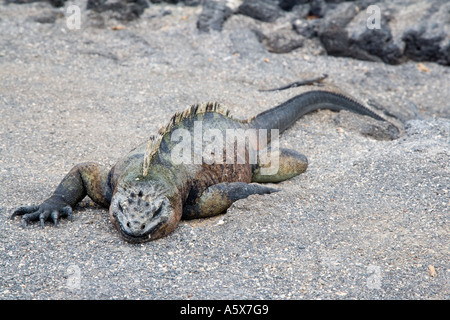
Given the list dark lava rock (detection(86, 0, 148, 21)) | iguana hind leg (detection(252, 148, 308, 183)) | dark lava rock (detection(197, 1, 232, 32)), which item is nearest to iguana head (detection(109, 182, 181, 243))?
iguana hind leg (detection(252, 148, 308, 183))

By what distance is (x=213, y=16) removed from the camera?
25.6ft

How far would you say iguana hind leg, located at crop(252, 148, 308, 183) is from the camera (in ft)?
15.2

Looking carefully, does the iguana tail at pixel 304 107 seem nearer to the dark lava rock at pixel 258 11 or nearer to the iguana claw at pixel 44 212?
the iguana claw at pixel 44 212

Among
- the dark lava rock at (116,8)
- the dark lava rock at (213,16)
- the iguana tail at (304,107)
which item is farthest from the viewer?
the dark lava rock at (116,8)

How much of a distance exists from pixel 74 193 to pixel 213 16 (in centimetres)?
467

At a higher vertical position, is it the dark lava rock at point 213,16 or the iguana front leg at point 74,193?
the dark lava rock at point 213,16

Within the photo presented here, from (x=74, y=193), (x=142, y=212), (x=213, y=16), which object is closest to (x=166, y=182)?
(x=142, y=212)

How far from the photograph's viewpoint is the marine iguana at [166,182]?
11.2ft

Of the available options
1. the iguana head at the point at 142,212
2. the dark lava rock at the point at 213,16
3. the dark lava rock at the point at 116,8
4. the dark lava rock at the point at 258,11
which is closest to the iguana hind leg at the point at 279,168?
Answer: the iguana head at the point at 142,212

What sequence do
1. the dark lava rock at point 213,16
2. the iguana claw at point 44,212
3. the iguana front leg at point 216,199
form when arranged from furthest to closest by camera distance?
the dark lava rock at point 213,16 → the iguana front leg at point 216,199 → the iguana claw at point 44,212

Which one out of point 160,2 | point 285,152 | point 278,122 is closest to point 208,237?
point 285,152

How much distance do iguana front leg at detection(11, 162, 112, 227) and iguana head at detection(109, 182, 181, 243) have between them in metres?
0.42

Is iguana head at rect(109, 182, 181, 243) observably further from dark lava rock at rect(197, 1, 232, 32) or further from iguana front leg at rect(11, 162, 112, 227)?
dark lava rock at rect(197, 1, 232, 32)

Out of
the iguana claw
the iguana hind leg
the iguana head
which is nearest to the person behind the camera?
the iguana head
